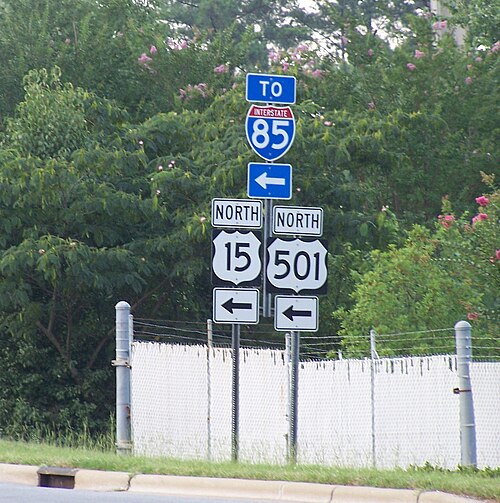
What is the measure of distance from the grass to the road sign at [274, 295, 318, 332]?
153 centimetres

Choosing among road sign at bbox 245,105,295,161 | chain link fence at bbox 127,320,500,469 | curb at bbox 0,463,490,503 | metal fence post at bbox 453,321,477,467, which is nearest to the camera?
curb at bbox 0,463,490,503

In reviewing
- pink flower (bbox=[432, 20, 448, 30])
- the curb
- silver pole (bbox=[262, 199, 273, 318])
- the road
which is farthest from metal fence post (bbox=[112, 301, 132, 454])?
pink flower (bbox=[432, 20, 448, 30])

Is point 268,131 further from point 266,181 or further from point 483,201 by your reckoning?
point 483,201

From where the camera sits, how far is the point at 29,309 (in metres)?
20.7

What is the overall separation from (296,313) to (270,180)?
1463mm

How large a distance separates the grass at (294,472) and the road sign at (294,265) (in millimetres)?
1912

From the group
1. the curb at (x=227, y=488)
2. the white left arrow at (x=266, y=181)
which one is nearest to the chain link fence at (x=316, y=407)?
the curb at (x=227, y=488)

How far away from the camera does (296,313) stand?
42.9 feet

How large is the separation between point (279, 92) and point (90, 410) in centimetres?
943

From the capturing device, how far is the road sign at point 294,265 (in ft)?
43.1

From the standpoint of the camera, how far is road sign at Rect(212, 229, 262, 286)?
13.0m

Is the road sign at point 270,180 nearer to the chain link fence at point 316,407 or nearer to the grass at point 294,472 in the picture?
the chain link fence at point 316,407

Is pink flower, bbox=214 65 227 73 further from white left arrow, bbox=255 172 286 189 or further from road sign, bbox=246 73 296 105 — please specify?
white left arrow, bbox=255 172 286 189

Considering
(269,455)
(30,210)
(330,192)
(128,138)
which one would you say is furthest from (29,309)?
(269,455)
